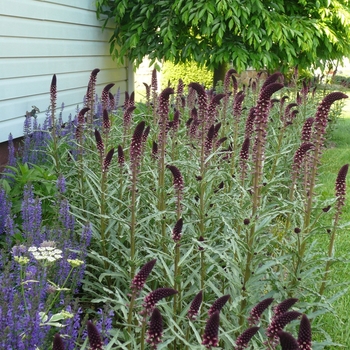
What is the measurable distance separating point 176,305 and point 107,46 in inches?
292

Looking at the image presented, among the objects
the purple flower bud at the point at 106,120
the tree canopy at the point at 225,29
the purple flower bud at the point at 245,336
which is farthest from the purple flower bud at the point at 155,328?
the tree canopy at the point at 225,29

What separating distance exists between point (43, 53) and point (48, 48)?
0.18m

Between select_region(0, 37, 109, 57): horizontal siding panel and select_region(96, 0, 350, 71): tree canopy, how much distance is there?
589mm

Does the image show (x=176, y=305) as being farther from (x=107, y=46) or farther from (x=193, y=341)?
(x=107, y=46)

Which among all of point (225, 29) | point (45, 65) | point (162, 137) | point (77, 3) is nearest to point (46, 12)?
point (45, 65)

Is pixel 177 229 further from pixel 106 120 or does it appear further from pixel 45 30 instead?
pixel 45 30

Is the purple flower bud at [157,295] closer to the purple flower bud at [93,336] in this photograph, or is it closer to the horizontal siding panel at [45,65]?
the purple flower bud at [93,336]

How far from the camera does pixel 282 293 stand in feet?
10.0

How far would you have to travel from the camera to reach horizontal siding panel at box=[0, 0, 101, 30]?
5977 mm

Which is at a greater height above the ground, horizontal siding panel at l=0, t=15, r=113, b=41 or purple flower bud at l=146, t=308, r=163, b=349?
horizontal siding panel at l=0, t=15, r=113, b=41

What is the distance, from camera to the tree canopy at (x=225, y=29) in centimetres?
858

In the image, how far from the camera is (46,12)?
6.89 metres

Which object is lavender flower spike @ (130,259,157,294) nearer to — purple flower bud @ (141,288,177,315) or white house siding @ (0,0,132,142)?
purple flower bud @ (141,288,177,315)

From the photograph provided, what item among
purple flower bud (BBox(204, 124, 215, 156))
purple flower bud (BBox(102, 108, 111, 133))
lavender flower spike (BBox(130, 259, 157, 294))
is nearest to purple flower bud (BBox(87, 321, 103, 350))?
lavender flower spike (BBox(130, 259, 157, 294))
